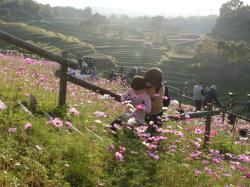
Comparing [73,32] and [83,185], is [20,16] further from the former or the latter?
[83,185]

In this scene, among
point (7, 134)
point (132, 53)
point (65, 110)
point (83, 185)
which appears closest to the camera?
point (83, 185)

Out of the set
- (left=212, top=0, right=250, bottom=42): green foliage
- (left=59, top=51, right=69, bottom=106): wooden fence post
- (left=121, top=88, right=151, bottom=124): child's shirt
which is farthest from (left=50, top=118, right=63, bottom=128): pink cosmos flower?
(left=212, top=0, right=250, bottom=42): green foliage

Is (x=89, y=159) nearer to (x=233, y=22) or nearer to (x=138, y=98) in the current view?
(x=138, y=98)

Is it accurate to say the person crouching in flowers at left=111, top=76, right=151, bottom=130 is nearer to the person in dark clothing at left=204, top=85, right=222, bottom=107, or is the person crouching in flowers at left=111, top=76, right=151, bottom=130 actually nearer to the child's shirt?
the child's shirt

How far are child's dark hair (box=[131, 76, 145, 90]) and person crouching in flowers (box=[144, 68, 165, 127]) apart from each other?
227mm

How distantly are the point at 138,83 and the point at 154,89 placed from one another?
1.54 ft

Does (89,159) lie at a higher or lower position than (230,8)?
lower

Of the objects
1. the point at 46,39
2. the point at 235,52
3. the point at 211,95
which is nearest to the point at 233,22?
the point at 235,52

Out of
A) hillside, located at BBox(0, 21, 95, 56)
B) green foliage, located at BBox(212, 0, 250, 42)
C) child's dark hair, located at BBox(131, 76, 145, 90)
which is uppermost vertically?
green foliage, located at BBox(212, 0, 250, 42)

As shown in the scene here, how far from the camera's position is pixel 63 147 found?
4707mm

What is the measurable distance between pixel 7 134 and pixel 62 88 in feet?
7.73

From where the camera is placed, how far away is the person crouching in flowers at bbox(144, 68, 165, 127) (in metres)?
6.28

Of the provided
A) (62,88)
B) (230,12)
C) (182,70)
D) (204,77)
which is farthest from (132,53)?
(62,88)

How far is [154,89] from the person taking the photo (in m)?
6.45
